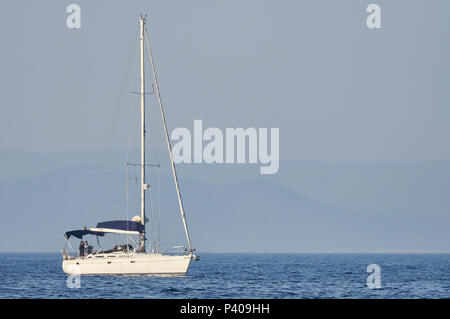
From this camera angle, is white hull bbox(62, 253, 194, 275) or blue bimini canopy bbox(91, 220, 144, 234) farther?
blue bimini canopy bbox(91, 220, 144, 234)

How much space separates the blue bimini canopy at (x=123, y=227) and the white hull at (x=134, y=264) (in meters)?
2.17

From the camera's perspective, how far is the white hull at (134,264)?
220 ft

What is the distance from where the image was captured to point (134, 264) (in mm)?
67188

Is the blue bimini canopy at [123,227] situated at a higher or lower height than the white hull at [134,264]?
higher

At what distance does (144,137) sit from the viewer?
2847 inches

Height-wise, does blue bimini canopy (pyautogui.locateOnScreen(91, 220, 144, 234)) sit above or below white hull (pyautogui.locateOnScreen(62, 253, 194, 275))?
above

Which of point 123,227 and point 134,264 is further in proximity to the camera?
point 123,227

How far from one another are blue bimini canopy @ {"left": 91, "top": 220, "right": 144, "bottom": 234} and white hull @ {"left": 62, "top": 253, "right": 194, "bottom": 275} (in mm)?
2174

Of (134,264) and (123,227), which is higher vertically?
(123,227)

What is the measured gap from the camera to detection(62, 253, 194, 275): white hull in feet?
220

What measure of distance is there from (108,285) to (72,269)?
10729mm

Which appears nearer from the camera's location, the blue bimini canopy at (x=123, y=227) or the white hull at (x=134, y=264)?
the white hull at (x=134, y=264)

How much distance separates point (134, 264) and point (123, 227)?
A: 179 inches
